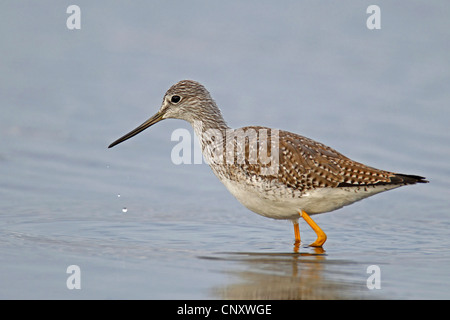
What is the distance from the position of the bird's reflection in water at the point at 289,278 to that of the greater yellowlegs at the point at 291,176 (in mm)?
884

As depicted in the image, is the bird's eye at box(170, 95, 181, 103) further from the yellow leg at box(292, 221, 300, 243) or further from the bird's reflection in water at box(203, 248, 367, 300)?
the bird's reflection in water at box(203, 248, 367, 300)

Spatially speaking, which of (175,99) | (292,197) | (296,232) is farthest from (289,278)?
(175,99)

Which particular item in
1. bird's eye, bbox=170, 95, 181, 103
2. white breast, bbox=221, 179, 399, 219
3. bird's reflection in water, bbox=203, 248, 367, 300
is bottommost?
bird's reflection in water, bbox=203, 248, 367, 300

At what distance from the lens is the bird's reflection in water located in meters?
8.03

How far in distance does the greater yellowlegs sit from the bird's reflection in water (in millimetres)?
884

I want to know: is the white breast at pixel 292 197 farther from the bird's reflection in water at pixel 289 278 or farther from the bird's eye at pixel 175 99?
the bird's eye at pixel 175 99

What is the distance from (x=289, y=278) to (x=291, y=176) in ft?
7.17

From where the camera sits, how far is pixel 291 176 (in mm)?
10531

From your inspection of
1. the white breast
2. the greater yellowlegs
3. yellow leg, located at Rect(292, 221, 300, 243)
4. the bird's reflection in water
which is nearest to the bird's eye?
the greater yellowlegs

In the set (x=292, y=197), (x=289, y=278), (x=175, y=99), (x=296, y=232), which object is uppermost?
(x=175, y=99)

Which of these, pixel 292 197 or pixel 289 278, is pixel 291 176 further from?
pixel 289 278

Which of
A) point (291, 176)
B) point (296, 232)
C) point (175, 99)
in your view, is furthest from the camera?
point (175, 99)

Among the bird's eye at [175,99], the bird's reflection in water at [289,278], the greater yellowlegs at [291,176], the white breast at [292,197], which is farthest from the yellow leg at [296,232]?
the bird's eye at [175,99]
